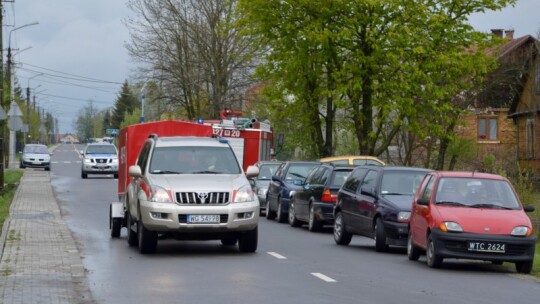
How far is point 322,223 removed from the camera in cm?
2517

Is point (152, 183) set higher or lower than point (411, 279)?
higher

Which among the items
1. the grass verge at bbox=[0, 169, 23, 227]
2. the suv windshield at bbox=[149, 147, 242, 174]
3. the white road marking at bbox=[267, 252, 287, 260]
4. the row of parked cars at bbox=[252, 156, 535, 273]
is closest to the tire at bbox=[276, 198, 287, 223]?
the row of parked cars at bbox=[252, 156, 535, 273]

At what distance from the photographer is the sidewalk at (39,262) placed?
12430 millimetres

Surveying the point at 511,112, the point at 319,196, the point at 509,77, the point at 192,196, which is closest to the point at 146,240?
the point at 192,196

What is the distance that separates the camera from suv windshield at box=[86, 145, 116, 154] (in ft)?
183

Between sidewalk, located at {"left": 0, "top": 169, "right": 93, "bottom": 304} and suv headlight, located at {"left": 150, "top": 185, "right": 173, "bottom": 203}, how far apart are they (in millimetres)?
1494

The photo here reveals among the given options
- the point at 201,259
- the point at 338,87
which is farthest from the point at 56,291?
the point at 338,87

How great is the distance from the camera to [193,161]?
18.7 m

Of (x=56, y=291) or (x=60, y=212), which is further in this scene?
(x=60, y=212)

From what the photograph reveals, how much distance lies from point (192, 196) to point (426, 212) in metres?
3.68

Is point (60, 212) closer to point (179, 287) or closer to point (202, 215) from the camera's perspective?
point (202, 215)

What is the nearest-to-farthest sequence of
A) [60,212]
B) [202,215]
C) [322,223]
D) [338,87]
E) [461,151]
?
[202,215]
[322,223]
[60,212]
[338,87]
[461,151]

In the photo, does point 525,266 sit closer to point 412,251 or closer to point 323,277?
point 412,251

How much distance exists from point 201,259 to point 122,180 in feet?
19.0
